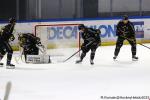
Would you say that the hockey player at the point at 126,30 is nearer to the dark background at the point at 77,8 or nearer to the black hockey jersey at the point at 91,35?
the black hockey jersey at the point at 91,35

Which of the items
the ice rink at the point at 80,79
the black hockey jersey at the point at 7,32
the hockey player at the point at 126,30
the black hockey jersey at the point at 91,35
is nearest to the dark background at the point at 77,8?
the ice rink at the point at 80,79

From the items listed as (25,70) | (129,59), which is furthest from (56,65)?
(129,59)

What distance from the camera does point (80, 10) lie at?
16.2m

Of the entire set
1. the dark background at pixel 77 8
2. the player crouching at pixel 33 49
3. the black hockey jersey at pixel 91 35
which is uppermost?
the dark background at pixel 77 8

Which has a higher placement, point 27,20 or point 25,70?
point 27,20

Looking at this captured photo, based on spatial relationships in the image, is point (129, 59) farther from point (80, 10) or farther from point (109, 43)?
point (80, 10)

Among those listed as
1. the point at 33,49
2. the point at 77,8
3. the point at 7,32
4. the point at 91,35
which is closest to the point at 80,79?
the point at 91,35

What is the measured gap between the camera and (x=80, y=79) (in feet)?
29.5

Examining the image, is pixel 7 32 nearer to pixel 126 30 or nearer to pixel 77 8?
pixel 126 30

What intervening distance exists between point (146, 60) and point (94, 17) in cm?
469

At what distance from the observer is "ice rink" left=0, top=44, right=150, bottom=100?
7.26m

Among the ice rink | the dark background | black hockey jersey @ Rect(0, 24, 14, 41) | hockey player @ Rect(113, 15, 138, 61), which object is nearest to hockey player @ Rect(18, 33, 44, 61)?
the ice rink

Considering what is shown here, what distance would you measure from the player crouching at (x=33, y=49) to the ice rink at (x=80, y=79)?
14.5 inches

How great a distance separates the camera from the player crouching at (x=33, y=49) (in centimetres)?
1249
